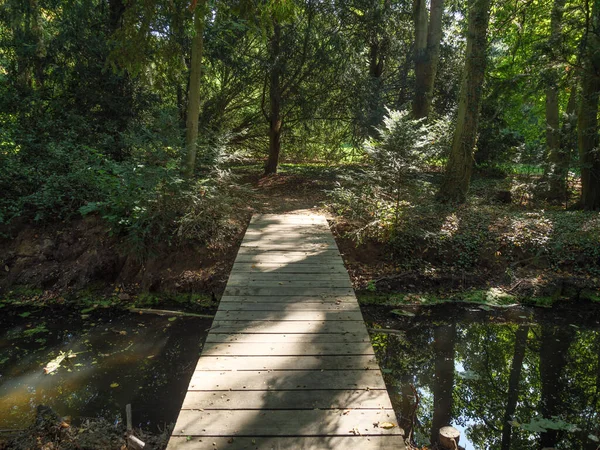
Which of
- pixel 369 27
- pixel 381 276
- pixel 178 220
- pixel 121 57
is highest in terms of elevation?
pixel 369 27

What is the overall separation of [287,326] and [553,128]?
36.4 feet

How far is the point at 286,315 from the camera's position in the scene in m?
4.20

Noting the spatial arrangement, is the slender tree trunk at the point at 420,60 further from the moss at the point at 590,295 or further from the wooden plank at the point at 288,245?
the wooden plank at the point at 288,245

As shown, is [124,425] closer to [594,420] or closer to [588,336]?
[594,420]

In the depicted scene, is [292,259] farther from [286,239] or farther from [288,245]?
[286,239]

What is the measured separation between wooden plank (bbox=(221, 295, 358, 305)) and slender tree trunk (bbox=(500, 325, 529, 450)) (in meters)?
1.95

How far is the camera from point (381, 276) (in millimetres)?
7371

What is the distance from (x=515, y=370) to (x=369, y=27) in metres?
9.85

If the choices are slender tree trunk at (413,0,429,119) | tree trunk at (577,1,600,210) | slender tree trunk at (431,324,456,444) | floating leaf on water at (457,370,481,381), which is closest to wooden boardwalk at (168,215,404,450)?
slender tree trunk at (431,324,456,444)

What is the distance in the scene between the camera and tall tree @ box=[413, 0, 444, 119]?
1291 cm

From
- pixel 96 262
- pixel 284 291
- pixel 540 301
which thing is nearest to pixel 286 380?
pixel 284 291

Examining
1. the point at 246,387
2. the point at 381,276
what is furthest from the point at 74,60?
the point at 246,387

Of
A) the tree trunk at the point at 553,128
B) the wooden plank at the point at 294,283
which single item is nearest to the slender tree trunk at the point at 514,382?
the wooden plank at the point at 294,283

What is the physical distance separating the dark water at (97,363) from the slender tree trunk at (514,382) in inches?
132
